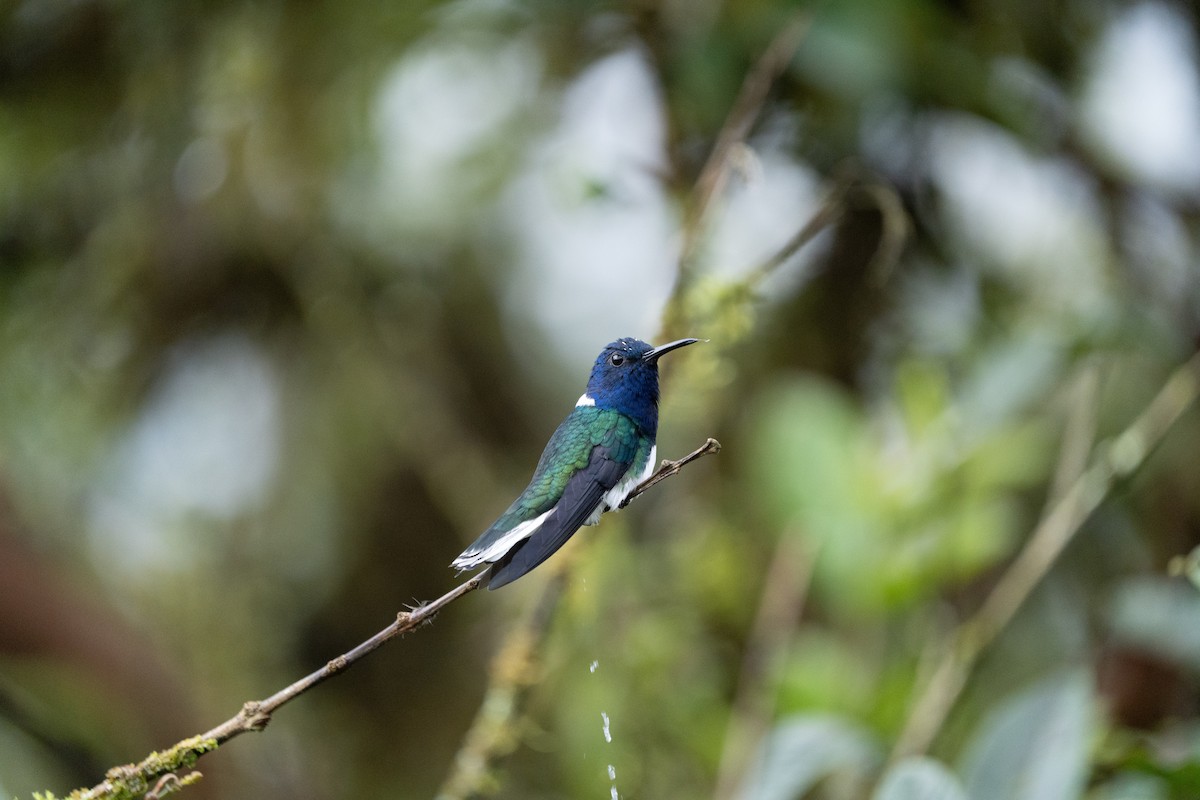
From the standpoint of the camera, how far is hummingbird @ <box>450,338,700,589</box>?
2.17 feet

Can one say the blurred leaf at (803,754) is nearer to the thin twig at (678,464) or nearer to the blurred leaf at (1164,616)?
the blurred leaf at (1164,616)

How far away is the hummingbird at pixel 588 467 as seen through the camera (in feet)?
2.17

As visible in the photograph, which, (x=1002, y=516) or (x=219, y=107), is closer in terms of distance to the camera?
(x=1002, y=516)

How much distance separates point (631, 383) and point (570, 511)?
0.56 feet

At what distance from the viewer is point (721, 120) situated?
261 cm

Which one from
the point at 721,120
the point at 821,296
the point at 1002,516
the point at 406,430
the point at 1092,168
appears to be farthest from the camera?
the point at 406,430

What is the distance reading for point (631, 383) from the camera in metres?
0.85

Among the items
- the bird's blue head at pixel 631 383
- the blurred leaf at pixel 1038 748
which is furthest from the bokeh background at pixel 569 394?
the bird's blue head at pixel 631 383

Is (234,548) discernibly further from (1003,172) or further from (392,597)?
(1003,172)

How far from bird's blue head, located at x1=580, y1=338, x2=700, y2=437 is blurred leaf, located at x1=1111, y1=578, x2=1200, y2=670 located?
3.95 ft

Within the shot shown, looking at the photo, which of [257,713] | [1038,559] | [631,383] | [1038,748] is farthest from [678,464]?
[1038,559]

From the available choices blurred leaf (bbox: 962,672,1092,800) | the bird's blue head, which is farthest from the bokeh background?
the bird's blue head

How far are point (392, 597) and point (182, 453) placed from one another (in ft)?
2.66

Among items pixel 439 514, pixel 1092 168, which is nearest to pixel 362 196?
pixel 439 514
